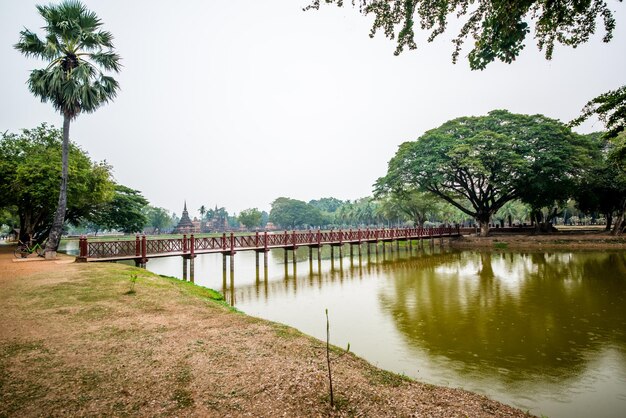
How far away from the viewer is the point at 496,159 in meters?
34.2

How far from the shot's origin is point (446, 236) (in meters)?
44.4

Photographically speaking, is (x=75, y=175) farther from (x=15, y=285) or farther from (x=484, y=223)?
(x=484, y=223)

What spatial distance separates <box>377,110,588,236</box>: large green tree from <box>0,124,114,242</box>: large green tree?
3035 cm

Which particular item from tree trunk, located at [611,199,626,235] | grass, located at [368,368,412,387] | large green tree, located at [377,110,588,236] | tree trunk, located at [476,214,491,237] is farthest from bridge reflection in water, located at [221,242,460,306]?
tree trunk, located at [611,199,626,235]

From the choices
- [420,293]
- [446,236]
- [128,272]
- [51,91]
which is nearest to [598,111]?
[420,293]

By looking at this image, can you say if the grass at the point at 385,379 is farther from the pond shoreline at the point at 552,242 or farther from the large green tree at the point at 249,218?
the large green tree at the point at 249,218

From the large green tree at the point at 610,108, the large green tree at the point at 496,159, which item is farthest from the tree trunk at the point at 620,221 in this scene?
the large green tree at the point at 610,108

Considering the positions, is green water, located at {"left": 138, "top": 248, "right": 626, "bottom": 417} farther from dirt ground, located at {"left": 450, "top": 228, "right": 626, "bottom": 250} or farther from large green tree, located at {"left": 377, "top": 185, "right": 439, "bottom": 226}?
large green tree, located at {"left": 377, "top": 185, "right": 439, "bottom": 226}

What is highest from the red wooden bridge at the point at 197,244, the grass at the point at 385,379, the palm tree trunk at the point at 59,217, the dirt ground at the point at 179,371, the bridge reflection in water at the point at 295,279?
the palm tree trunk at the point at 59,217

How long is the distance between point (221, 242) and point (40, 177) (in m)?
12.1

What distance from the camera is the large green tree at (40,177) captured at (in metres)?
20.6

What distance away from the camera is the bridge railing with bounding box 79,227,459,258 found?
770 inches

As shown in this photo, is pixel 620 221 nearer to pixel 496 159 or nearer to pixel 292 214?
pixel 496 159

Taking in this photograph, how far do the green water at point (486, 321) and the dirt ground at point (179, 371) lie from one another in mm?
2113
